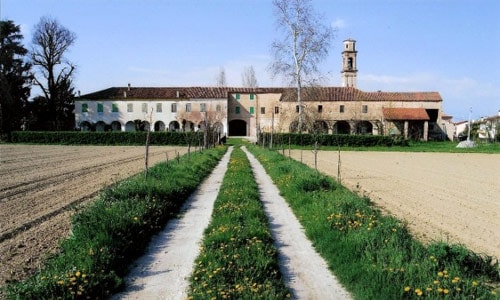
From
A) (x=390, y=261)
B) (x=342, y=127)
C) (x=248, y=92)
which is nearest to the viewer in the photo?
(x=390, y=261)

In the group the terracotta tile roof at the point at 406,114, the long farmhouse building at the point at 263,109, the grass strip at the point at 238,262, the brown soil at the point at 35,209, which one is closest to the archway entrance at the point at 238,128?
the long farmhouse building at the point at 263,109

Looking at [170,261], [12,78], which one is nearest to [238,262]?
[170,261]

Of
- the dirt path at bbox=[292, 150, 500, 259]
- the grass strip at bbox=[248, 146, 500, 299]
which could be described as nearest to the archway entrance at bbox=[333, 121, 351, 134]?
the dirt path at bbox=[292, 150, 500, 259]

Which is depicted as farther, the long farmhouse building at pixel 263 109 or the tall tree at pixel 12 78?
the long farmhouse building at pixel 263 109

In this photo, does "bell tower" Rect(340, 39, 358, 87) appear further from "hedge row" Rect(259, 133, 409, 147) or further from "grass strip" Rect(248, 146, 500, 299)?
"grass strip" Rect(248, 146, 500, 299)

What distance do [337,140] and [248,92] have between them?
88.1ft

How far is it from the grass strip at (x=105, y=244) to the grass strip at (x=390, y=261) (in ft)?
11.2

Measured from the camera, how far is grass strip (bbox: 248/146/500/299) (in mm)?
5656

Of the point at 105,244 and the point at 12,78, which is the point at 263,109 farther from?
the point at 105,244

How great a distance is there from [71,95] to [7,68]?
14.4m

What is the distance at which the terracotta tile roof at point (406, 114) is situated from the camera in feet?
211

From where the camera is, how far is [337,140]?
166 feet

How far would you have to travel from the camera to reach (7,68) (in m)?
57.3

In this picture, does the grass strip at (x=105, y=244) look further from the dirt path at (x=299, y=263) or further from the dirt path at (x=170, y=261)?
the dirt path at (x=299, y=263)
